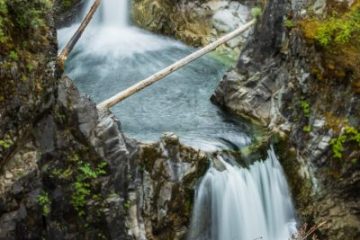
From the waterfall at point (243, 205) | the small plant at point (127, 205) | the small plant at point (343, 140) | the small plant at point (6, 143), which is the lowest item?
the waterfall at point (243, 205)

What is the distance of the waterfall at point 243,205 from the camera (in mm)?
8023

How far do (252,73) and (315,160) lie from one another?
9.06 feet

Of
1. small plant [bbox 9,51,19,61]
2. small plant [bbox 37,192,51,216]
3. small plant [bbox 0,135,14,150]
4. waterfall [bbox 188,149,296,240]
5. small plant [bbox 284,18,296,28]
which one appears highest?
small plant [bbox 9,51,19,61]

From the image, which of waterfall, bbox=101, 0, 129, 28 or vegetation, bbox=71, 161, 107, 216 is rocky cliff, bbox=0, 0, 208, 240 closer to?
vegetation, bbox=71, 161, 107, 216

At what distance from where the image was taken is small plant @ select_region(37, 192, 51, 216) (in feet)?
19.4

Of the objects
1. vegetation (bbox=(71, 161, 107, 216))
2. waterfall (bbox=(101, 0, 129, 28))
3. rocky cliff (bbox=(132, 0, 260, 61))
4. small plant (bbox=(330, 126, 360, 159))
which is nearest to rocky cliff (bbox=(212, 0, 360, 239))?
small plant (bbox=(330, 126, 360, 159))

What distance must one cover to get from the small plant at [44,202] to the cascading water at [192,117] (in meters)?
2.69

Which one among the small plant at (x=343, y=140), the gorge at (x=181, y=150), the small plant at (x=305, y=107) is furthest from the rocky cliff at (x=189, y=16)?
the small plant at (x=343, y=140)

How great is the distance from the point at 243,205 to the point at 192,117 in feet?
8.62

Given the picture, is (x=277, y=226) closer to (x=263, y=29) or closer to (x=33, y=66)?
(x=263, y=29)

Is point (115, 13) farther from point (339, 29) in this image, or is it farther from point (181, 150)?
point (181, 150)

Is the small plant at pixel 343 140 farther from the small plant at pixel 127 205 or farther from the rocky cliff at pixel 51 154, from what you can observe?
the small plant at pixel 127 205

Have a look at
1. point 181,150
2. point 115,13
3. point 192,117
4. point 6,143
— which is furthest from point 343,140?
point 115,13

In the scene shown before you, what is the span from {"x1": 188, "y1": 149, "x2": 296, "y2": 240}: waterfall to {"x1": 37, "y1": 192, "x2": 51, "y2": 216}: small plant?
2678 mm
